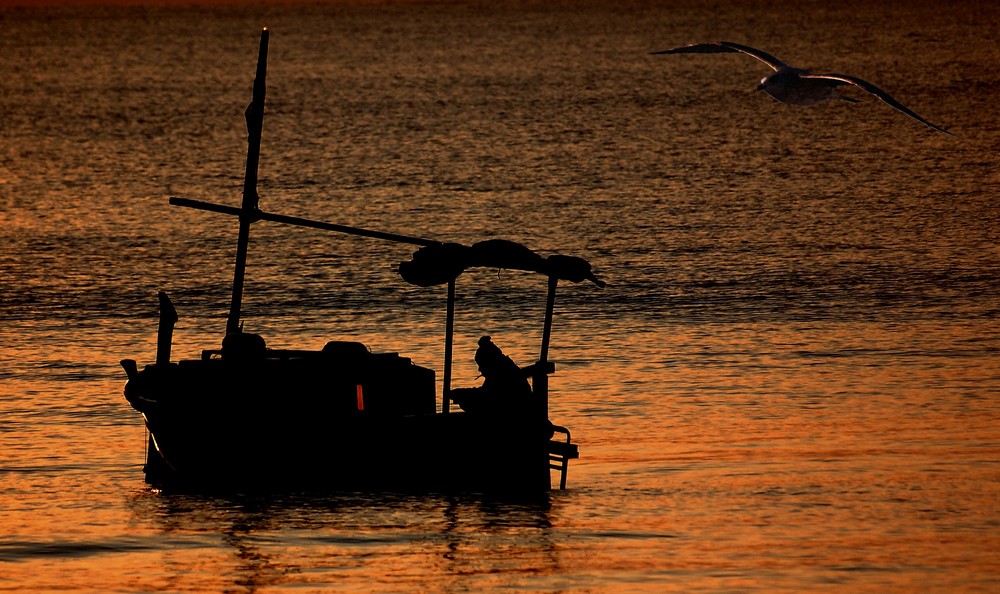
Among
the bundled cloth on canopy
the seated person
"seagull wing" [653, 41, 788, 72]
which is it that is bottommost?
the seated person

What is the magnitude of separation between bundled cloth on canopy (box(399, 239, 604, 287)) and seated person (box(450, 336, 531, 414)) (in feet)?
3.90

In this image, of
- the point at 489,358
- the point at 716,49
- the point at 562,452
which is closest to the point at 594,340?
the point at 562,452

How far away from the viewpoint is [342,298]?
1999 inches

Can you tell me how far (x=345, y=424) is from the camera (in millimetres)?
28531

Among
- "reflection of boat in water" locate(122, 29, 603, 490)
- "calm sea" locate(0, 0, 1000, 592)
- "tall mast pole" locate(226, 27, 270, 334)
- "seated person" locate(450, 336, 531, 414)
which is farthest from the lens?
"tall mast pole" locate(226, 27, 270, 334)

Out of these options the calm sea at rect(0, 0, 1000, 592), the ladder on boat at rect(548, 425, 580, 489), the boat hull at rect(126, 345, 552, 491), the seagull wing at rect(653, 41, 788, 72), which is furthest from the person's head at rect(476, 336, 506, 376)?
the seagull wing at rect(653, 41, 788, 72)

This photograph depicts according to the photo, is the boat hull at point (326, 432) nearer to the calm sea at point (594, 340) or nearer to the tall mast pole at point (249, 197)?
the calm sea at point (594, 340)

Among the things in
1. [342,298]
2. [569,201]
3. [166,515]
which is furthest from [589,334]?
[569,201]

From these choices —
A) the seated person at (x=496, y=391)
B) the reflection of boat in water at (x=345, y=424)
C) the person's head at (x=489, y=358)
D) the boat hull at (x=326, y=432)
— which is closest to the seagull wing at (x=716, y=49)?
the reflection of boat in water at (x=345, y=424)

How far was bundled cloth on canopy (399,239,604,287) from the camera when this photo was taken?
91.4 ft

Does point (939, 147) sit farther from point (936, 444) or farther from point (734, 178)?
point (936, 444)

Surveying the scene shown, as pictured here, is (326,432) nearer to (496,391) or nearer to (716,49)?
(496,391)

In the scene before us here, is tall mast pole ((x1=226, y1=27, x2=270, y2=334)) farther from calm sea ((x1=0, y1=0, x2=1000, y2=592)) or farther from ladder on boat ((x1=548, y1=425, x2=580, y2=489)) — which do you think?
ladder on boat ((x1=548, y1=425, x2=580, y2=489))

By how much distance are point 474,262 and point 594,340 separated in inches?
618
